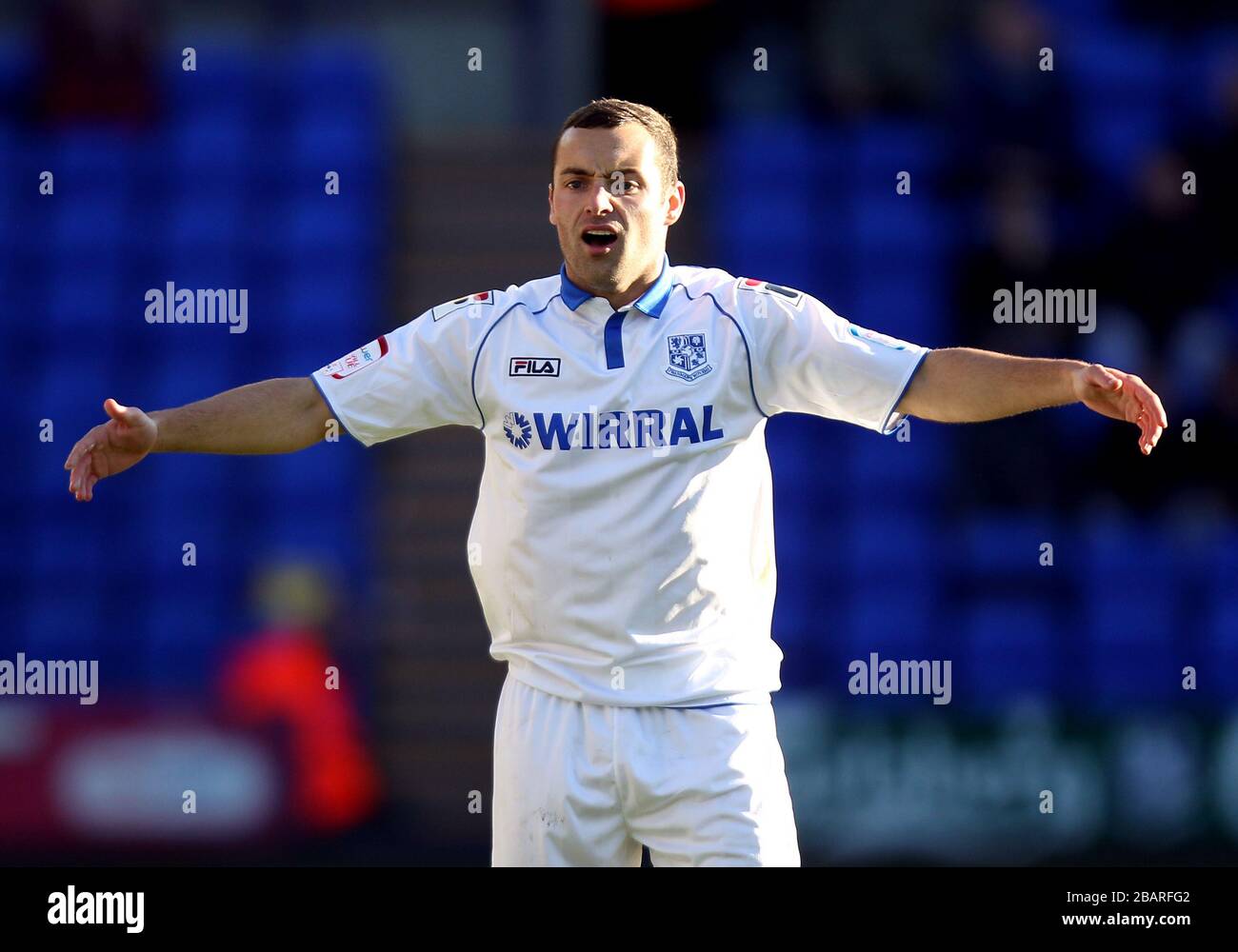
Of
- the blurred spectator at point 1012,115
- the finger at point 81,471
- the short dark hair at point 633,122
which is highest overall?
the blurred spectator at point 1012,115

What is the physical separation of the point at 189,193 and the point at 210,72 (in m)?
0.81

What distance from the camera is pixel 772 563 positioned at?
3715 mm

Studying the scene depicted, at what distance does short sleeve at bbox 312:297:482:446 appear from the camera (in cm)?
371

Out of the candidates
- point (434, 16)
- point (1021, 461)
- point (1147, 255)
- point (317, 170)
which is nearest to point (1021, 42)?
point (1147, 255)

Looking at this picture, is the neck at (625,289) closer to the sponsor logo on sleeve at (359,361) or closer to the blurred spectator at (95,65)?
the sponsor logo on sleeve at (359,361)

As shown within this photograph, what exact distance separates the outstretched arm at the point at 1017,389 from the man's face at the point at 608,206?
0.65 m

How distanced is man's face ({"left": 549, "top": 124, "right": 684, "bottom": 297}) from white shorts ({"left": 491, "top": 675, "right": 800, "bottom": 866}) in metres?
0.92

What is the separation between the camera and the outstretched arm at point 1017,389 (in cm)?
334

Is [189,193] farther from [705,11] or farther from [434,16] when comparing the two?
[705,11]

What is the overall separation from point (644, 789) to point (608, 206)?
1.21 meters

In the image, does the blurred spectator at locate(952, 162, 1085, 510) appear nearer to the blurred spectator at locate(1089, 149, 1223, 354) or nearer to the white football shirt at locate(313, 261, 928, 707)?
the blurred spectator at locate(1089, 149, 1223, 354)

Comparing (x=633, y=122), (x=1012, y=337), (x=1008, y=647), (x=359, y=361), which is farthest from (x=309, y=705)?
(x=633, y=122)

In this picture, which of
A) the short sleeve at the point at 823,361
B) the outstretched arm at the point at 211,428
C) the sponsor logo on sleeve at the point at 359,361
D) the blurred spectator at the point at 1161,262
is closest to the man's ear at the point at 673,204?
the short sleeve at the point at 823,361

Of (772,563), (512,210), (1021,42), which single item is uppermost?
(1021,42)
